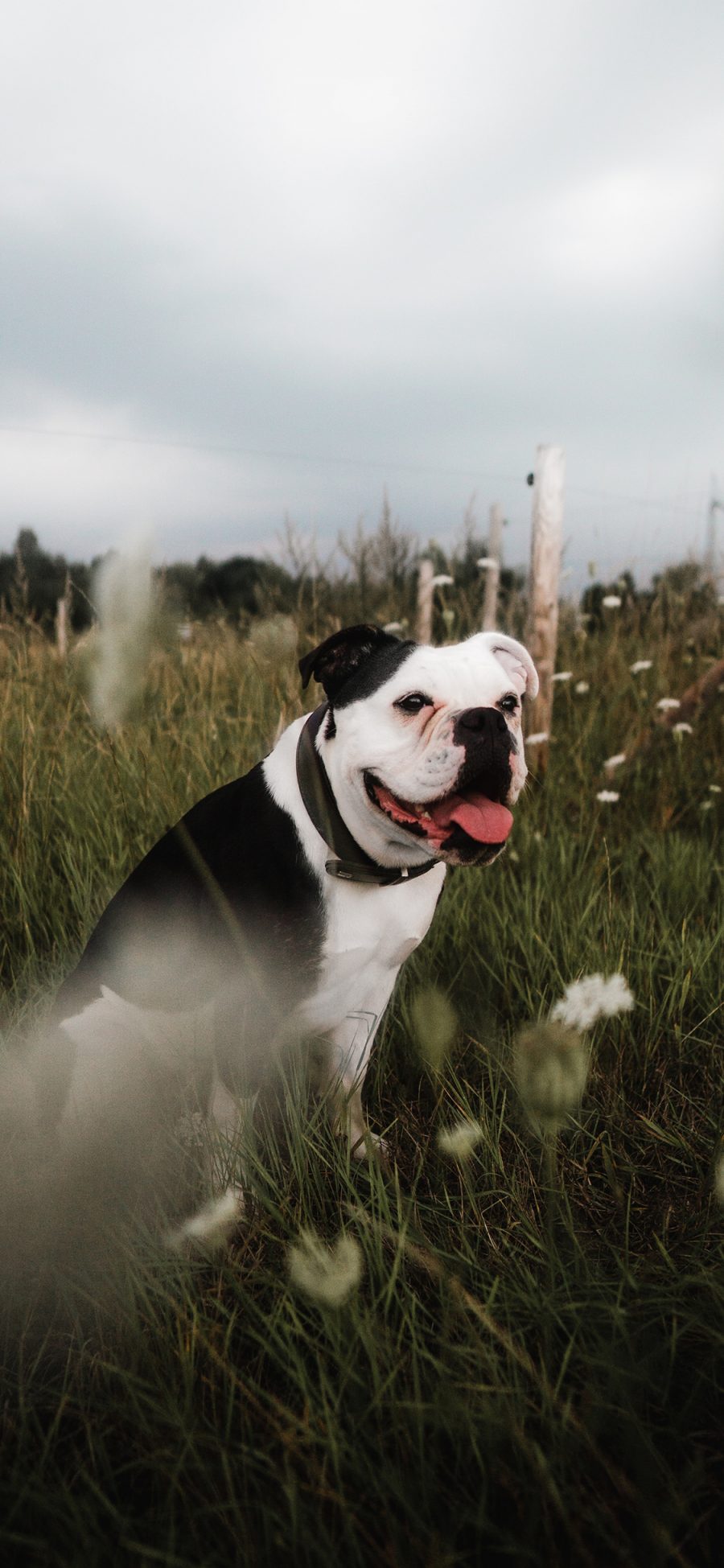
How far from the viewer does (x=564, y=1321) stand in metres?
1.47

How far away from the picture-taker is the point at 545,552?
4.87 meters

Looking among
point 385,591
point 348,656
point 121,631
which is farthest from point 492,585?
point 121,631

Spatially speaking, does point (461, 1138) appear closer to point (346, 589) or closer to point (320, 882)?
point (320, 882)

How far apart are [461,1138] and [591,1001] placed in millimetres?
340

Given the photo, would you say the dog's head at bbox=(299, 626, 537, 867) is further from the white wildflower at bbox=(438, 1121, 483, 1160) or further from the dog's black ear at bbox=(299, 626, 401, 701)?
the white wildflower at bbox=(438, 1121, 483, 1160)

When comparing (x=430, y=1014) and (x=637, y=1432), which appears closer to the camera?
(x=637, y=1432)

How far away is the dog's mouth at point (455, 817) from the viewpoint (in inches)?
73.9

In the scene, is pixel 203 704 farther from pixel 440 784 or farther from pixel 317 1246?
pixel 317 1246

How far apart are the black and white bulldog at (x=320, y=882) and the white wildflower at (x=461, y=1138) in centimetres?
22

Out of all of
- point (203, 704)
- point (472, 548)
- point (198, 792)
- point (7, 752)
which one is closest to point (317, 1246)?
point (198, 792)

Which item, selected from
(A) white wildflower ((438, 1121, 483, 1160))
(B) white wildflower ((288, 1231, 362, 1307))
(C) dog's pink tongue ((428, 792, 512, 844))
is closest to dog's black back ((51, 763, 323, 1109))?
(C) dog's pink tongue ((428, 792, 512, 844))

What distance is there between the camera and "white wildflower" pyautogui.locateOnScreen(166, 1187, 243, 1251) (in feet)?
5.33

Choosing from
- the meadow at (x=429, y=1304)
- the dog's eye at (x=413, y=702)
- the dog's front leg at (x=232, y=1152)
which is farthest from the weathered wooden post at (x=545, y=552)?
the dog's front leg at (x=232, y=1152)

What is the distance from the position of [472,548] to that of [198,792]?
14.5 feet
